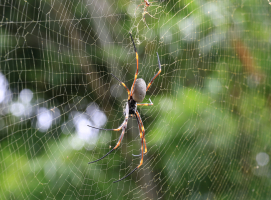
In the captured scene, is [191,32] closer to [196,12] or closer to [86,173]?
[196,12]

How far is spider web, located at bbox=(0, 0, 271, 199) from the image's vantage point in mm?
2033

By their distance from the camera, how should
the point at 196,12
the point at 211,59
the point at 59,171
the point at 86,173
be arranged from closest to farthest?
the point at 59,171, the point at 86,173, the point at 196,12, the point at 211,59

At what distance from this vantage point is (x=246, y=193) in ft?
12.3

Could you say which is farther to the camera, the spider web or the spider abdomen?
the spider web

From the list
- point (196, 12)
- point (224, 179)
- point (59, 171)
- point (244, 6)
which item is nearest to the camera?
point (59, 171)

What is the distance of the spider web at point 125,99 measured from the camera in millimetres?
2033

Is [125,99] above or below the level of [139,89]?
below

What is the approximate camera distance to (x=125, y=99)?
2.22 m

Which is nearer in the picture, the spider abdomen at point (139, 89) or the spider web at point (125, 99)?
the spider abdomen at point (139, 89)

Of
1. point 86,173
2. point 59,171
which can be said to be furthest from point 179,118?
point 59,171

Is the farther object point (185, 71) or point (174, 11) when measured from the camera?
point (185, 71)

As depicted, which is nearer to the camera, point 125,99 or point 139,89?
point 139,89

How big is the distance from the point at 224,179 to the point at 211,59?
A: 6.00 ft

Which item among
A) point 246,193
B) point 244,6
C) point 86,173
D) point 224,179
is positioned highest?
point 244,6
